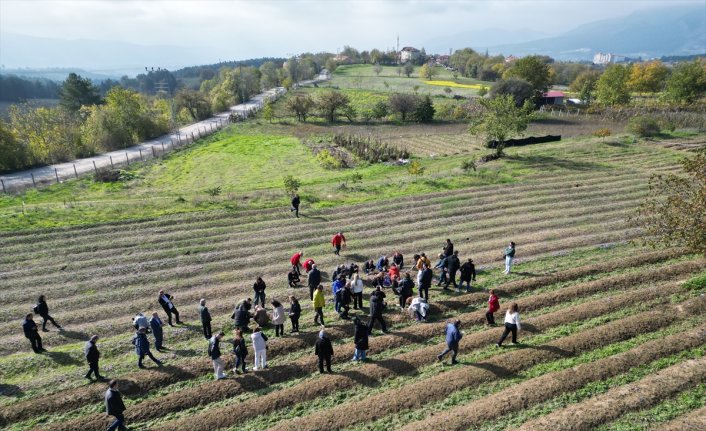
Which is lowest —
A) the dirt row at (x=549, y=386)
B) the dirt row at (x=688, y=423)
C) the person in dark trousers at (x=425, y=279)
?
the dirt row at (x=688, y=423)

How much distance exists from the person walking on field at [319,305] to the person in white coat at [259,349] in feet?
9.30

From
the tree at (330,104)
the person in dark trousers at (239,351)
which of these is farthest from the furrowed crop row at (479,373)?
the tree at (330,104)

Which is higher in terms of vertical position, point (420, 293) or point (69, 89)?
point (69, 89)

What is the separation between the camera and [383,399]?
42.5 feet

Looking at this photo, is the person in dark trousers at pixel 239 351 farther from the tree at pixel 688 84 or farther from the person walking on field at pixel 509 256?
the tree at pixel 688 84

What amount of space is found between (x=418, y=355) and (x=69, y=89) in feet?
326

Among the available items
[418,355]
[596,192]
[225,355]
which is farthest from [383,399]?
[596,192]

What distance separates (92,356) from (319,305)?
8047 mm

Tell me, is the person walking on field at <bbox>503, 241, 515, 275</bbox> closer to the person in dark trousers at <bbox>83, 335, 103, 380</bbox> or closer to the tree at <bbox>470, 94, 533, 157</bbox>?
the person in dark trousers at <bbox>83, 335, 103, 380</bbox>

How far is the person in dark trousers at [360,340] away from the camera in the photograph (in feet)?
47.1

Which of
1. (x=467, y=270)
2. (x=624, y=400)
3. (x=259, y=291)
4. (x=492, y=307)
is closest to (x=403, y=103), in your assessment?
(x=467, y=270)

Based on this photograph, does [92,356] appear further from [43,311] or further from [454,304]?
[454,304]

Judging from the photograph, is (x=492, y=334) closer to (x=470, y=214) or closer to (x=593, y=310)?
(x=593, y=310)

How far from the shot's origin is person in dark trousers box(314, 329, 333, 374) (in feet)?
45.6
